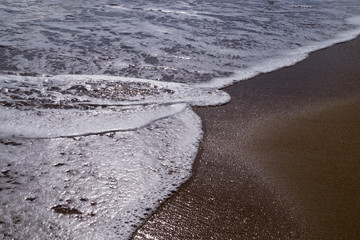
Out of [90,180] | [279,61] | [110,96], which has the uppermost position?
[279,61]

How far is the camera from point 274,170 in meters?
2.62

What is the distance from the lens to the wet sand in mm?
2082

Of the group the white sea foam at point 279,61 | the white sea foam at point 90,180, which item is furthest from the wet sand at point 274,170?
the white sea foam at point 279,61

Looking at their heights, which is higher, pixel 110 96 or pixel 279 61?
pixel 279 61

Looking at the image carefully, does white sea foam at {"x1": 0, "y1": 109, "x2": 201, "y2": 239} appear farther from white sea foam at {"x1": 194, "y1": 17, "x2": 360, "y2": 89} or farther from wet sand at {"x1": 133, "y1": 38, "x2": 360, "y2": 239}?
white sea foam at {"x1": 194, "y1": 17, "x2": 360, "y2": 89}

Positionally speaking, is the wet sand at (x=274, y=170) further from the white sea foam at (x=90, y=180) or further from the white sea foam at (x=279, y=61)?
the white sea foam at (x=279, y=61)

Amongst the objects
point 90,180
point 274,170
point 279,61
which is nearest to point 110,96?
point 90,180

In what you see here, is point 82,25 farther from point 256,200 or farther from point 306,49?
point 256,200

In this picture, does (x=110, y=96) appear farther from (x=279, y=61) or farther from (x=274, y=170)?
(x=279, y=61)

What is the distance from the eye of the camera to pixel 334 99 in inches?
152

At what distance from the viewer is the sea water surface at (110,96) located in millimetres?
2189

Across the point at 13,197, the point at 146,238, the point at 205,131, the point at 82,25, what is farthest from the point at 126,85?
the point at 82,25

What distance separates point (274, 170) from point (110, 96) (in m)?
2.04

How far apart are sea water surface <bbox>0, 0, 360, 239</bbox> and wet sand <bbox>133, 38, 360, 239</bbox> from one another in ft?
0.63
